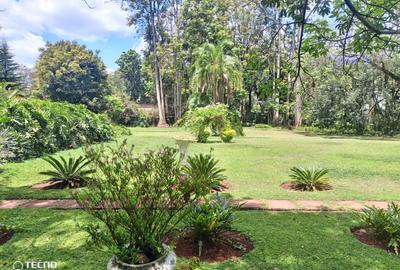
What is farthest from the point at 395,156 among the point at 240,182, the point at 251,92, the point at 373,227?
the point at 251,92

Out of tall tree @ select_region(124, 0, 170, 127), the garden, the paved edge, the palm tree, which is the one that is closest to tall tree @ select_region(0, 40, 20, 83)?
tall tree @ select_region(124, 0, 170, 127)

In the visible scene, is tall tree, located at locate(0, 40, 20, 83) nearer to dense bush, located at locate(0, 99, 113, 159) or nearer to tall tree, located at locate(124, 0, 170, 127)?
tall tree, located at locate(124, 0, 170, 127)

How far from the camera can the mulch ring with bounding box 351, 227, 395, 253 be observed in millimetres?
3744

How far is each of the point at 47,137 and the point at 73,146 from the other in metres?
1.74

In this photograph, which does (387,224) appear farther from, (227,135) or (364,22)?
(227,135)

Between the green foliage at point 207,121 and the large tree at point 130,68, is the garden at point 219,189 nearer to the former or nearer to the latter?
the green foliage at point 207,121

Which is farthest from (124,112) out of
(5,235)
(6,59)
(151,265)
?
(151,265)

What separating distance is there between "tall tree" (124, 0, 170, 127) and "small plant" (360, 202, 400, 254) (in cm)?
2707

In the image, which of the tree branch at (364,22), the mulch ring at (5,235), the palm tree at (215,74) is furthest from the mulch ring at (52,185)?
the palm tree at (215,74)

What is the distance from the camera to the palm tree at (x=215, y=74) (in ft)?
69.4

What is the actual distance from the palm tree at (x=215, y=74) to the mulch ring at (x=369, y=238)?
58.3 feet

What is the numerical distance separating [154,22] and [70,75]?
9881 millimetres

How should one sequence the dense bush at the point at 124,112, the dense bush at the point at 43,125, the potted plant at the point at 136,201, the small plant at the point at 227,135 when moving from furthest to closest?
the dense bush at the point at 124,112
the small plant at the point at 227,135
the dense bush at the point at 43,125
the potted plant at the point at 136,201

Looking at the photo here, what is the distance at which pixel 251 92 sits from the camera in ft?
107
